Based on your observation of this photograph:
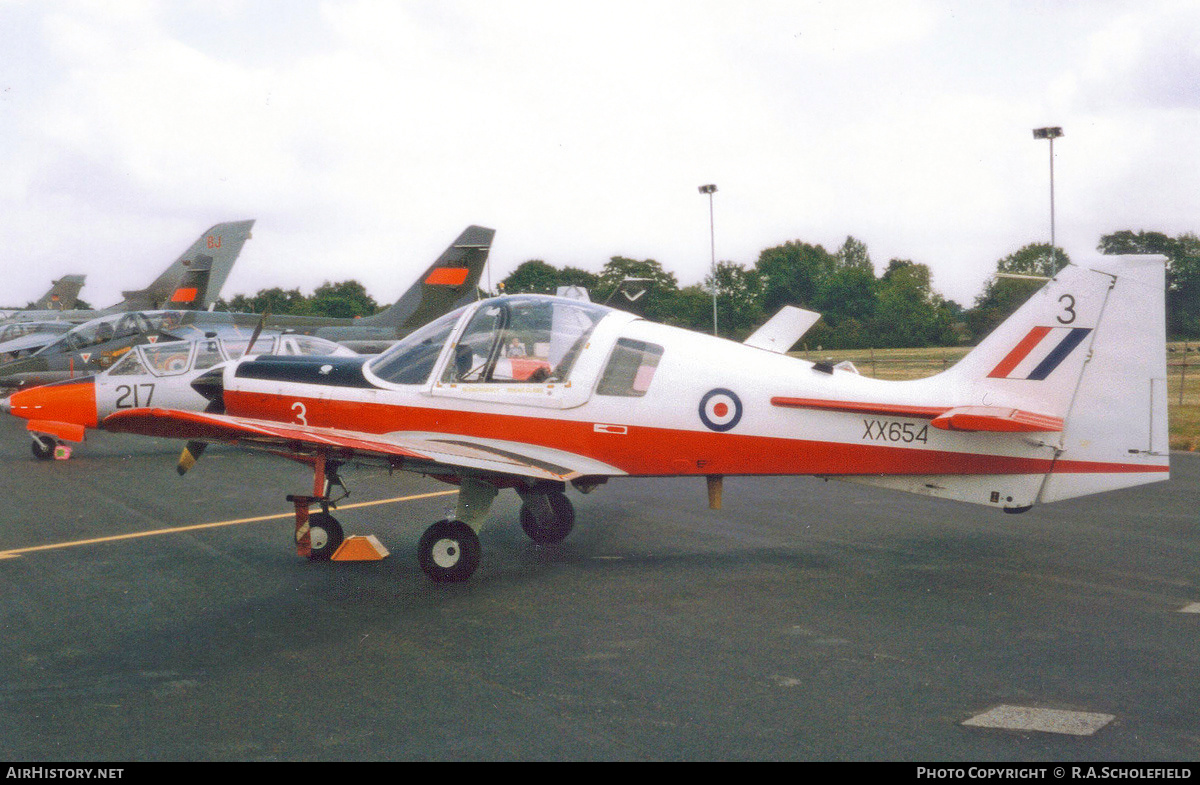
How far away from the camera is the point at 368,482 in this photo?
13.0 meters

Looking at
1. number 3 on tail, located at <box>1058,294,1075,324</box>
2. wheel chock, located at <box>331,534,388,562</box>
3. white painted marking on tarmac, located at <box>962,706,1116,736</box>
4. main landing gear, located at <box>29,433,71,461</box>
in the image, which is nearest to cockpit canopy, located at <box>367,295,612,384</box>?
wheel chock, located at <box>331,534,388,562</box>

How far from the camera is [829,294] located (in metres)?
83.8

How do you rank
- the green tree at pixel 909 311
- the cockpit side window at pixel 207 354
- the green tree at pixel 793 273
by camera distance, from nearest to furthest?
the cockpit side window at pixel 207 354 < the green tree at pixel 909 311 < the green tree at pixel 793 273

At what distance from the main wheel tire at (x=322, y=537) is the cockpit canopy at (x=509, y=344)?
1.42 metres

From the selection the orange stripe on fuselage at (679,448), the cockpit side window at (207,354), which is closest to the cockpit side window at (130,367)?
the cockpit side window at (207,354)

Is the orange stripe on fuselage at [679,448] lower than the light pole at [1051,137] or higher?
lower

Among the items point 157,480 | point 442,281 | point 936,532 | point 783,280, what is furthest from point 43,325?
point 783,280

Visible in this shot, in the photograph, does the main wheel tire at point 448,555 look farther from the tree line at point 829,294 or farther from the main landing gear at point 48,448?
the tree line at point 829,294

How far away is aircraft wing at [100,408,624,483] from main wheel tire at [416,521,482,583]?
0.54m

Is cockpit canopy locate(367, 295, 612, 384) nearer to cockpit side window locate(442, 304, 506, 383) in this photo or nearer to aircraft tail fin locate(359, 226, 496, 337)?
cockpit side window locate(442, 304, 506, 383)

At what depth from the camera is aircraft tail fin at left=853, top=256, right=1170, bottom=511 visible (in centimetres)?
712

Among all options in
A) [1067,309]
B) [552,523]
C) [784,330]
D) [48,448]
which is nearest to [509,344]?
[552,523]

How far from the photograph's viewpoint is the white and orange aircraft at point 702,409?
7.19m

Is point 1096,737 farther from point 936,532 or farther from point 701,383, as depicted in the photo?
point 936,532
